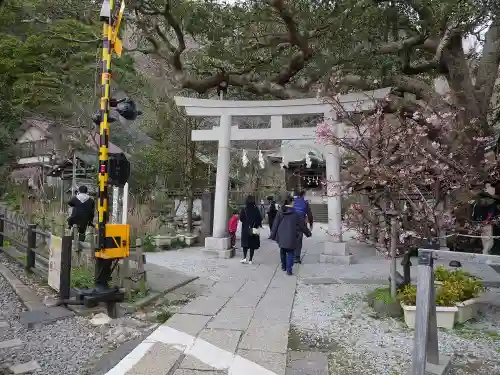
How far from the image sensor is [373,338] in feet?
16.2

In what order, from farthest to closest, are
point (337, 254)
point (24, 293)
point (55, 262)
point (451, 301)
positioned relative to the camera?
point (337, 254)
point (24, 293)
point (55, 262)
point (451, 301)

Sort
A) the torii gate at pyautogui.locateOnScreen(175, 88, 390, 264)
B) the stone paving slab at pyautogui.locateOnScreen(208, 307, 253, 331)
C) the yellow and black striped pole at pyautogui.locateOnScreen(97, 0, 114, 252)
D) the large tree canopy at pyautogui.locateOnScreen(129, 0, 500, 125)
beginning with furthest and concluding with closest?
the torii gate at pyautogui.locateOnScreen(175, 88, 390, 264) < the large tree canopy at pyautogui.locateOnScreen(129, 0, 500, 125) < the yellow and black striped pole at pyautogui.locateOnScreen(97, 0, 114, 252) < the stone paving slab at pyautogui.locateOnScreen(208, 307, 253, 331)

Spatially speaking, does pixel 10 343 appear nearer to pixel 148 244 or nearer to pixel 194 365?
pixel 194 365

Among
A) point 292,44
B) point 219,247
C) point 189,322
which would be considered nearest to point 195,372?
point 189,322

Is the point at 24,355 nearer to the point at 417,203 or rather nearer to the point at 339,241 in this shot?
the point at 417,203

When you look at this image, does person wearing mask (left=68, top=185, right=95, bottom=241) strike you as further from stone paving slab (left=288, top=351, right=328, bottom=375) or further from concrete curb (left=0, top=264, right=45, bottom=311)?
stone paving slab (left=288, top=351, right=328, bottom=375)

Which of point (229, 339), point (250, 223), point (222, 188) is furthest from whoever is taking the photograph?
point (222, 188)

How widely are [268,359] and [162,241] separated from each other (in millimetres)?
8349

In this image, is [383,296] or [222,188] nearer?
[383,296]

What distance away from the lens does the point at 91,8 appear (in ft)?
36.6

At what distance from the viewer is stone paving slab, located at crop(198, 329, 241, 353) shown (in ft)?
15.0

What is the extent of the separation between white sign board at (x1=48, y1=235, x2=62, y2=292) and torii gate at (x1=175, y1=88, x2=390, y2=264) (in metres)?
4.78

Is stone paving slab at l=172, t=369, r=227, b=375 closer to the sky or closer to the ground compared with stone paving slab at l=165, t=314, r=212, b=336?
closer to the ground

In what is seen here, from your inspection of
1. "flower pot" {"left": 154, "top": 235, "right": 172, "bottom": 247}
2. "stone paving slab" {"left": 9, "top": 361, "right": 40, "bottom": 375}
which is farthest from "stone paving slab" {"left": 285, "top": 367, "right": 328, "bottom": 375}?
"flower pot" {"left": 154, "top": 235, "right": 172, "bottom": 247}
